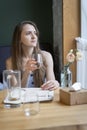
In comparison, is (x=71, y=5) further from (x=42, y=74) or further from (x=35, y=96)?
(x=35, y=96)

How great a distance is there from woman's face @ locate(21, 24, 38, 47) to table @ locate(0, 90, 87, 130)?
3.40ft

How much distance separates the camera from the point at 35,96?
5.00 feet

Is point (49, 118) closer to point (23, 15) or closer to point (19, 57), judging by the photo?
point (19, 57)

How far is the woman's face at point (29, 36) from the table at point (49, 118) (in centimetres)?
104

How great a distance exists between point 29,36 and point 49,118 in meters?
1.40

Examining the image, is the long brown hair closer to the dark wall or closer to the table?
the table

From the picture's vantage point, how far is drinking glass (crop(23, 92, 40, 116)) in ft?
4.54

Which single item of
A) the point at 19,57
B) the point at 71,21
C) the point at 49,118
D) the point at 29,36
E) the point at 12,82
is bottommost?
the point at 49,118

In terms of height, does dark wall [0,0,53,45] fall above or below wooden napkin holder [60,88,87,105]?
above

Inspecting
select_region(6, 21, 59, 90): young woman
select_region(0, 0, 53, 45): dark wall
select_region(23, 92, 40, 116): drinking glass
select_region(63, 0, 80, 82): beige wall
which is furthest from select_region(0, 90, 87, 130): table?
select_region(0, 0, 53, 45): dark wall

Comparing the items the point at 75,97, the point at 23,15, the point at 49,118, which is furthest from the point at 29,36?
the point at 23,15

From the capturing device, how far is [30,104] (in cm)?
146

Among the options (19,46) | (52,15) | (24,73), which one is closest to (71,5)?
(52,15)

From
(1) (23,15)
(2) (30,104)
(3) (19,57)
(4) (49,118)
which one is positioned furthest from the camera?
(1) (23,15)
